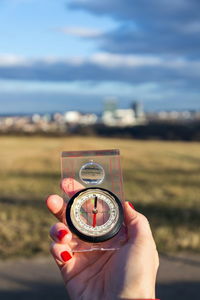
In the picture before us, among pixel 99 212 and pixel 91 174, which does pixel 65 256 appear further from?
pixel 91 174

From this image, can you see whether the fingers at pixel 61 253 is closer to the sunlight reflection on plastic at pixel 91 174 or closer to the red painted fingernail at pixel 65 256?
the red painted fingernail at pixel 65 256

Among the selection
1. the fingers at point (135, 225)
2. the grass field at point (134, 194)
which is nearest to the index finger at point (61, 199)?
the fingers at point (135, 225)

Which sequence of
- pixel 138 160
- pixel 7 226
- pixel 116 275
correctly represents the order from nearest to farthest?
pixel 116 275
pixel 7 226
pixel 138 160

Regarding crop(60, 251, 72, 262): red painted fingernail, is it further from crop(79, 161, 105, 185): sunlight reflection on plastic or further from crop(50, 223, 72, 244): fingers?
crop(79, 161, 105, 185): sunlight reflection on plastic

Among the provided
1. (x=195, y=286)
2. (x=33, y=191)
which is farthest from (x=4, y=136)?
(x=195, y=286)

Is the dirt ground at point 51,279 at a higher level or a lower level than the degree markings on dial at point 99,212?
lower

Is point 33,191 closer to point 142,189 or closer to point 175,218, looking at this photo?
point 142,189

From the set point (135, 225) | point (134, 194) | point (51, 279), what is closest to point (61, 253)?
point (135, 225)

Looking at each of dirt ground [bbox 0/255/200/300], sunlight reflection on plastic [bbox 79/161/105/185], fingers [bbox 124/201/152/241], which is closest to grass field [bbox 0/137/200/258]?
dirt ground [bbox 0/255/200/300]
